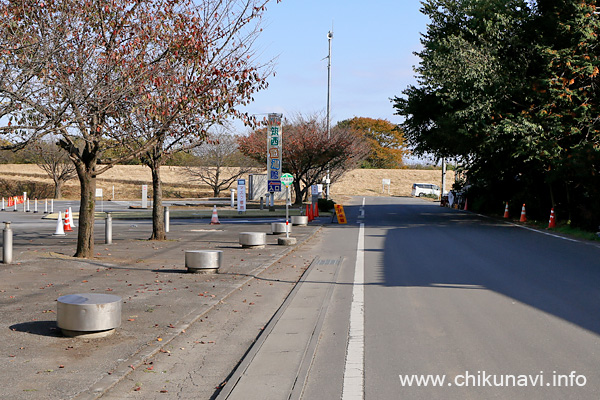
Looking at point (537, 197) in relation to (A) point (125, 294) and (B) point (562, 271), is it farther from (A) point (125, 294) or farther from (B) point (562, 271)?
(A) point (125, 294)

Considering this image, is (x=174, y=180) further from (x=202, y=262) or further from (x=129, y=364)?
(x=129, y=364)

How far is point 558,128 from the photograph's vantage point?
81.1ft

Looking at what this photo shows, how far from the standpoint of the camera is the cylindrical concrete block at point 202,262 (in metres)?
12.8

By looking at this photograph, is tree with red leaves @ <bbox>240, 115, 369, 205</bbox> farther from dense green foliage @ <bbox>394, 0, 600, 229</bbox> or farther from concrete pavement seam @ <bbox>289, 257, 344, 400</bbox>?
concrete pavement seam @ <bbox>289, 257, 344, 400</bbox>

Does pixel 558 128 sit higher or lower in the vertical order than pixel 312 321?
higher

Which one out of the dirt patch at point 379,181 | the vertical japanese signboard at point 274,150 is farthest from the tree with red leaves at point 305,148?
the dirt patch at point 379,181

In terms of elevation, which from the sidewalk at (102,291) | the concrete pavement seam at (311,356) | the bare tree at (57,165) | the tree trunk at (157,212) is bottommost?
the sidewalk at (102,291)

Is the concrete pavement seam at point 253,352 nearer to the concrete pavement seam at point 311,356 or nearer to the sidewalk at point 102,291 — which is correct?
the concrete pavement seam at point 311,356

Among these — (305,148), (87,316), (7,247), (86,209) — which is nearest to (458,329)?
(87,316)

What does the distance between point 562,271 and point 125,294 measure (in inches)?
329

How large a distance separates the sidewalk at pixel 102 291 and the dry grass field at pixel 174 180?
47327 mm

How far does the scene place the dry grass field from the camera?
70.5 meters

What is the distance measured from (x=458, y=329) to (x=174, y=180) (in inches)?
3019

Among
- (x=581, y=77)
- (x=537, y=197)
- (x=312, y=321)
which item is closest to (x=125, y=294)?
(x=312, y=321)
